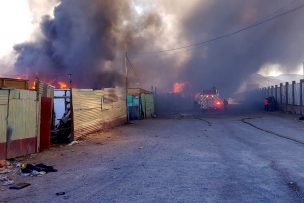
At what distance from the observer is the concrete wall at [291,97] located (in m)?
29.1

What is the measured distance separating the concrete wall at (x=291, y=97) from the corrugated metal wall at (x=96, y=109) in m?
13.5

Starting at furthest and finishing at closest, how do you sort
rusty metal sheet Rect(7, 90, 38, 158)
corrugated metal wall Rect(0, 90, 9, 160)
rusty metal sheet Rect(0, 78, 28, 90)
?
rusty metal sheet Rect(0, 78, 28, 90) → rusty metal sheet Rect(7, 90, 38, 158) → corrugated metal wall Rect(0, 90, 9, 160)

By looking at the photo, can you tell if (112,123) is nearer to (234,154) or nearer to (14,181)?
(234,154)

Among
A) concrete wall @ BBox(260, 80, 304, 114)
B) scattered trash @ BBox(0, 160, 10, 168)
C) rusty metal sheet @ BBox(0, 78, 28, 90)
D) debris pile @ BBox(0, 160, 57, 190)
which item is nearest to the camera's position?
debris pile @ BBox(0, 160, 57, 190)

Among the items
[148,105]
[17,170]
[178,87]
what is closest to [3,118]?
[17,170]

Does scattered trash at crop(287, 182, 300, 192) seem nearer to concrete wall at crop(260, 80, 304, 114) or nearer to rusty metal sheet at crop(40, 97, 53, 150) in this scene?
rusty metal sheet at crop(40, 97, 53, 150)

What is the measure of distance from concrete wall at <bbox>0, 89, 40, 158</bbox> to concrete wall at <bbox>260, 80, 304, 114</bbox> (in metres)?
21.7

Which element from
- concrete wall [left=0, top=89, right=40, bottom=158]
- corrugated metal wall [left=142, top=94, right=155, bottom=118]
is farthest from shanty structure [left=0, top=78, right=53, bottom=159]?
corrugated metal wall [left=142, top=94, right=155, bottom=118]

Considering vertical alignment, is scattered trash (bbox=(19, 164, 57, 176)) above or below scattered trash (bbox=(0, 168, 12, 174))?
above

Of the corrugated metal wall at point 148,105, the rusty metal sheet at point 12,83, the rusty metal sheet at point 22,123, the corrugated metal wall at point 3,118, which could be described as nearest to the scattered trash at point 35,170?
the corrugated metal wall at point 3,118

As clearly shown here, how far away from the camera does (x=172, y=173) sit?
833 centimetres

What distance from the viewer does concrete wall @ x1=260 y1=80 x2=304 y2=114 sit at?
2912 centimetres

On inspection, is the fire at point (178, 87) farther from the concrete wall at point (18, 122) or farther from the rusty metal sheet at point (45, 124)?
the concrete wall at point (18, 122)

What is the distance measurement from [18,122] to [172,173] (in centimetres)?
531
